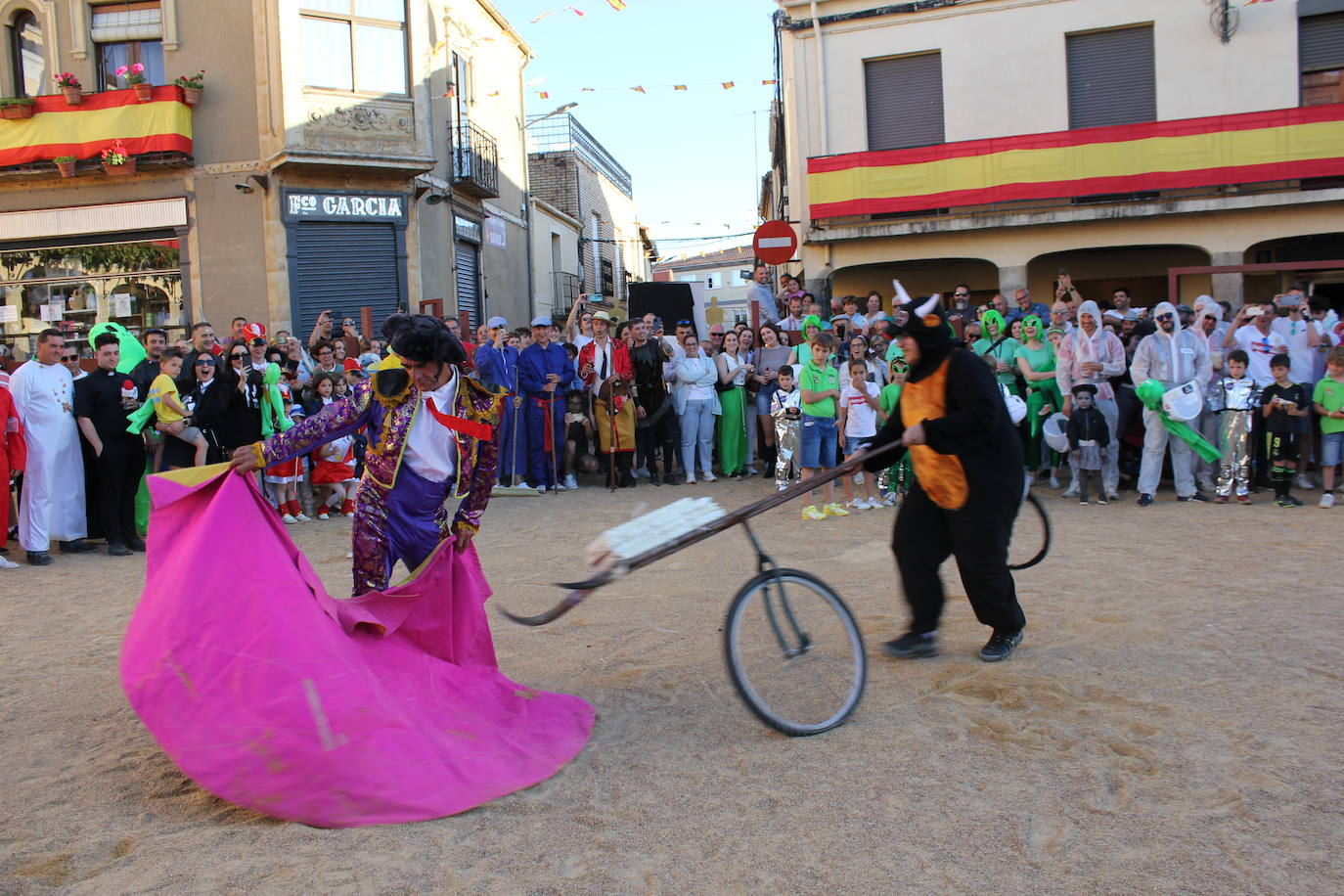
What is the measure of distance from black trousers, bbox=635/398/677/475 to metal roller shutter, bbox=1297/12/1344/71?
13346 millimetres

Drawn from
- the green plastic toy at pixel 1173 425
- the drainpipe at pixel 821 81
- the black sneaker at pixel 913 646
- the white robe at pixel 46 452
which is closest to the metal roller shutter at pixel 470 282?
the drainpipe at pixel 821 81

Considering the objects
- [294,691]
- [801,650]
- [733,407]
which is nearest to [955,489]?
[801,650]

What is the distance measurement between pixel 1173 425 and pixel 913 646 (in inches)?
243

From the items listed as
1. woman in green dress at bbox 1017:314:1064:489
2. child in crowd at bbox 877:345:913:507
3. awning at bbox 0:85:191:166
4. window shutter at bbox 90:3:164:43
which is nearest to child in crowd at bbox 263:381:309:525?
child in crowd at bbox 877:345:913:507

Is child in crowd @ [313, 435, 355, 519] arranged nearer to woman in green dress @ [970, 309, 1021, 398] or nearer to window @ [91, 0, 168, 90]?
woman in green dress @ [970, 309, 1021, 398]

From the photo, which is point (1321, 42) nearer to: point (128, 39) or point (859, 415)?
point (859, 415)

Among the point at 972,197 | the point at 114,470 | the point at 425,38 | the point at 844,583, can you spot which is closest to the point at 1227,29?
the point at 972,197

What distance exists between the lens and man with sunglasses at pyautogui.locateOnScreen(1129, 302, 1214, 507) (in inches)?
402

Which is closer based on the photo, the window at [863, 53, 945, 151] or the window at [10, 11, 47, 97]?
the window at [10, 11, 47, 97]

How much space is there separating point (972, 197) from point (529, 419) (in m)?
9.85

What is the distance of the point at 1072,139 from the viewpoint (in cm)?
1766

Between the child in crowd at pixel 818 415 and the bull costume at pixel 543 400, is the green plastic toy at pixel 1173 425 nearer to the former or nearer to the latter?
the child in crowd at pixel 818 415

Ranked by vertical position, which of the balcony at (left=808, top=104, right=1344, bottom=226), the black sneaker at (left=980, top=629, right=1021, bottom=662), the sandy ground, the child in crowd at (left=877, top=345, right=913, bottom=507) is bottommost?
the sandy ground

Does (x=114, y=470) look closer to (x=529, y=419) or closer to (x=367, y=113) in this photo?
(x=529, y=419)
